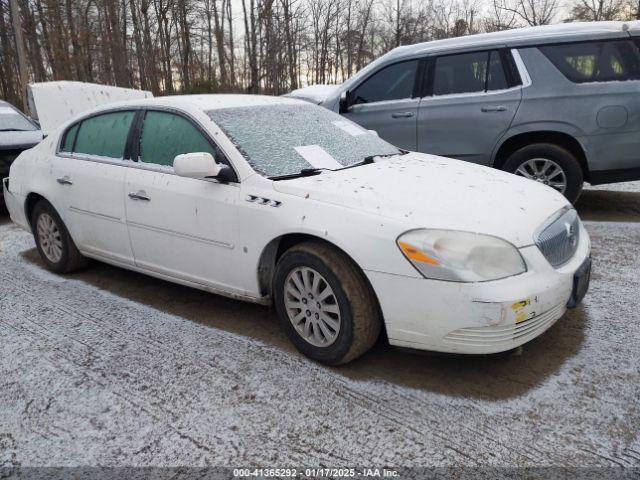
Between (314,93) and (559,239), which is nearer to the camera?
(559,239)

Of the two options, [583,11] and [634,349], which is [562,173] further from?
[583,11]

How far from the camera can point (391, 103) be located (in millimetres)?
6180

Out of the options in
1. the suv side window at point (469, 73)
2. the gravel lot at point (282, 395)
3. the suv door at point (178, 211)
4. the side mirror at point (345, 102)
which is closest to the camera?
the gravel lot at point (282, 395)

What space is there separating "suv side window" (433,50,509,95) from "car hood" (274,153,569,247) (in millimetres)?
2675

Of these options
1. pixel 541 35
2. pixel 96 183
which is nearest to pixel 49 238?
pixel 96 183

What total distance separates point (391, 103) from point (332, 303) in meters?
3.99

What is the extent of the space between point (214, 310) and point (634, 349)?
8.44ft

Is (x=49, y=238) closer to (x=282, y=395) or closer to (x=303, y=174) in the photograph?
(x=303, y=174)

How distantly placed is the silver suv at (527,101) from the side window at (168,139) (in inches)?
124

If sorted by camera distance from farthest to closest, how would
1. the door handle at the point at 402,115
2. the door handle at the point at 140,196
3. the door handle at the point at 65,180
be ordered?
the door handle at the point at 402,115, the door handle at the point at 65,180, the door handle at the point at 140,196

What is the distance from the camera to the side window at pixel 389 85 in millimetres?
6117

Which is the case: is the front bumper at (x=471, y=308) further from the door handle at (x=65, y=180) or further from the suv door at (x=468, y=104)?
the suv door at (x=468, y=104)

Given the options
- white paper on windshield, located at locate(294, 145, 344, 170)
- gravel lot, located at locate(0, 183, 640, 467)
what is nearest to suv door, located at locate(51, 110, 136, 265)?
gravel lot, located at locate(0, 183, 640, 467)

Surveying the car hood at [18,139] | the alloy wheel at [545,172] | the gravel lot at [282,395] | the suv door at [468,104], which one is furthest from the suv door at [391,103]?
the car hood at [18,139]
